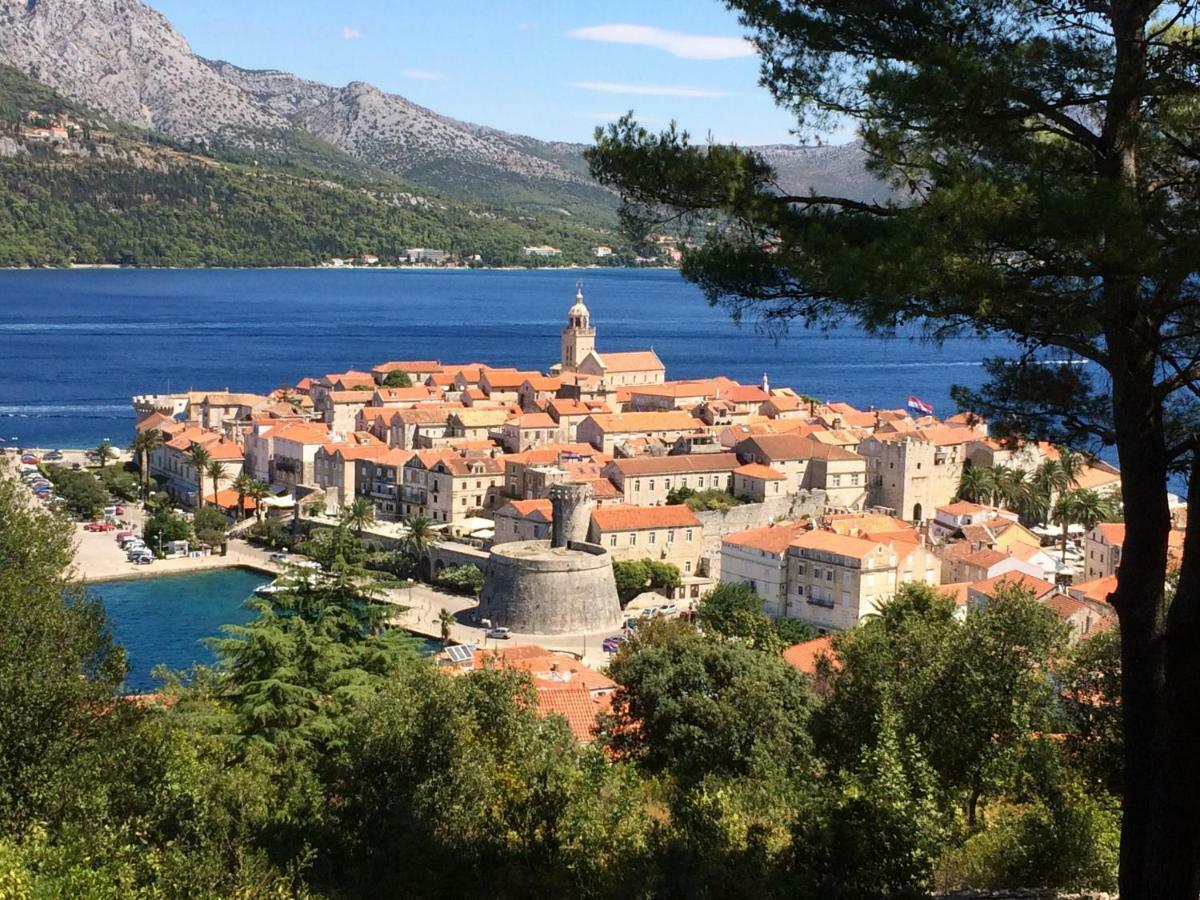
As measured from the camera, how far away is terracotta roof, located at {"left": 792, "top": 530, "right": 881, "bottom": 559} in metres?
37.8

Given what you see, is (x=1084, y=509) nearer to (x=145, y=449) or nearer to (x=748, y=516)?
(x=748, y=516)

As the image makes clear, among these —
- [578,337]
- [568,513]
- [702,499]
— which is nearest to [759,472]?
[702,499]

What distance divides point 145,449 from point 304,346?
6406cm

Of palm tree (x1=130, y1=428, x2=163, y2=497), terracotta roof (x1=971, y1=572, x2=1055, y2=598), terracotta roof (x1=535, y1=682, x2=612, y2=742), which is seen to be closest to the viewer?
terracotta roof (x1=535, y1=682, x2=612, y2=742)

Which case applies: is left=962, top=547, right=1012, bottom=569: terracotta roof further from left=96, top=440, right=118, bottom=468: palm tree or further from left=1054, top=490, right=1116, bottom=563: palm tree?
left=96, top=440, right=118, bottom=468: palm tree

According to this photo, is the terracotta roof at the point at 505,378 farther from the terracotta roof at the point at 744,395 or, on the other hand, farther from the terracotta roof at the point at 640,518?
the terracotta roof at the point at 640,518

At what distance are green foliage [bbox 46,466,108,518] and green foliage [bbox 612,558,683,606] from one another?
909 inches

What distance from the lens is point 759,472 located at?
167 ft

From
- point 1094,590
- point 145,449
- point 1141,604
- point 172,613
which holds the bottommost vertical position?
point 172,613

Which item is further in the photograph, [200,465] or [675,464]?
[200,465]

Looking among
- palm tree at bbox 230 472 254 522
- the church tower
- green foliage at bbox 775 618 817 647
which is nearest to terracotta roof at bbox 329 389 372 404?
palm tree at bbox 230 472 254 522

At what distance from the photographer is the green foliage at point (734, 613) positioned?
3099 cm

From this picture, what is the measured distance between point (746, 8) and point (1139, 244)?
3345 mm

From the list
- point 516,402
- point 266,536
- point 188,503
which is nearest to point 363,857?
point 266,536
